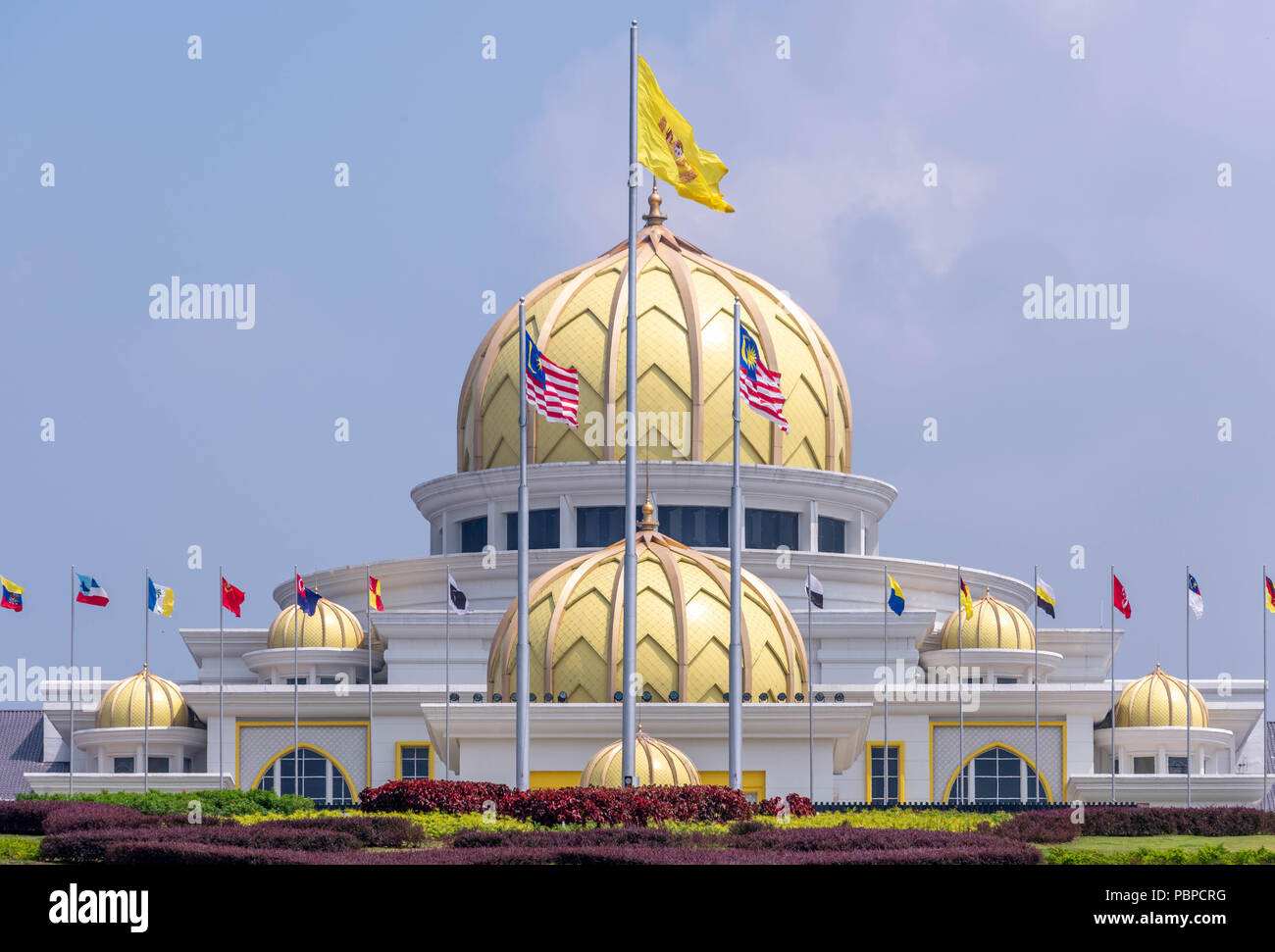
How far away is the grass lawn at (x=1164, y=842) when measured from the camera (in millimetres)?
28250

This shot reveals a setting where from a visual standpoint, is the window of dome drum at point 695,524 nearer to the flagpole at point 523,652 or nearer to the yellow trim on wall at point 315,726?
the yellow trim on wall at point 315,726

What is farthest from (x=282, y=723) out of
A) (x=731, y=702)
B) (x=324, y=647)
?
(x=731, y=702)

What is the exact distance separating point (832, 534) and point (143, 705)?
57.1ft

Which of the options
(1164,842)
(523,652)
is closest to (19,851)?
(523,652)

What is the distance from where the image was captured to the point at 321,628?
53656 mm

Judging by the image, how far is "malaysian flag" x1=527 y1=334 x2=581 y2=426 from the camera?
120 ft

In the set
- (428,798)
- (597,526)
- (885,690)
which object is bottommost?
(428,798)

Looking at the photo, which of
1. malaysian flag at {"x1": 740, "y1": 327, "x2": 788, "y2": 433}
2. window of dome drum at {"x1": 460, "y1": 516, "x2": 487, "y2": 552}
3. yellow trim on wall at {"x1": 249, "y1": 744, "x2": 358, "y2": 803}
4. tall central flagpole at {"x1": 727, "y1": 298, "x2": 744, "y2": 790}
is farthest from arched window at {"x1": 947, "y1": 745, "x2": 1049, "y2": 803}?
malaysian flag at {"x1": 740, "y1": 327, "x2": 788, "y2": 433}

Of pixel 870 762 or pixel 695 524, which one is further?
pixel 695 524

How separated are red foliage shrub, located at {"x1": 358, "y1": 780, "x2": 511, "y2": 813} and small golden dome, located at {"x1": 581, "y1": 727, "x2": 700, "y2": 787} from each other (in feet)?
7.75

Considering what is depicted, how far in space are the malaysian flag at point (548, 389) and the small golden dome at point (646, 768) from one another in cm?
544

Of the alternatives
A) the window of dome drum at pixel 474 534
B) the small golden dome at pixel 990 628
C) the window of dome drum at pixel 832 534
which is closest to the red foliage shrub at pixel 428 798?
the small golden dome at pixel 990 628

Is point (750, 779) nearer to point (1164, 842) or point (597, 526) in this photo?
point (597, 526)
